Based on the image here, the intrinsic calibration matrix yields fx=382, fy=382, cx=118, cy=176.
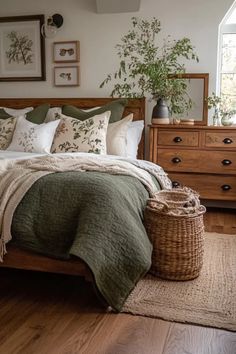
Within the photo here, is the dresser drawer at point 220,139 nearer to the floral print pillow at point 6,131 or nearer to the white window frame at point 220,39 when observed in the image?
the white window frame at point 220,39

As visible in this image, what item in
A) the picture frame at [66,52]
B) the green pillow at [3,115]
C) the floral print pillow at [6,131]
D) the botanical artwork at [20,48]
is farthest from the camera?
the botanical artwork at [20,48]

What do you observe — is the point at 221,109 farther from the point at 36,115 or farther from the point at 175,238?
the point at 175,238

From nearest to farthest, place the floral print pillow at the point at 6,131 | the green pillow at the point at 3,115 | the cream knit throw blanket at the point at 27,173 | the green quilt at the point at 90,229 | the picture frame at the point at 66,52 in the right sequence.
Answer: the green quilt at the point at 90,229, the cream knit throw blanket at the point at 27,173, the floral print pillow at the point at 6,131, the green pillow at the point at 3,115, the picture frame at the point at 66,52

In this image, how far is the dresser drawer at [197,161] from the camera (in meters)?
3.51

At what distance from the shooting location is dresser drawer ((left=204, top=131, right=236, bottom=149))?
3473mm

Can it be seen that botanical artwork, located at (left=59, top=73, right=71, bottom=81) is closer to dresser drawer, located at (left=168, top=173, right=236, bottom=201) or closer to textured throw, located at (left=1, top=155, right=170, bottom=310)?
dresser drawer, located at (left=168, top=173, right=236, bottom=201)

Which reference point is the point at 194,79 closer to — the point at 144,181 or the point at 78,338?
the point at 144,181

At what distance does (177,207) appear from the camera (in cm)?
221

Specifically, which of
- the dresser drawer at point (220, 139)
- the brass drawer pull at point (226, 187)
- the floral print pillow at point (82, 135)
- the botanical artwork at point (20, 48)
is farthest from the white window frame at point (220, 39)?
the botanical artwork at point (20, 48)

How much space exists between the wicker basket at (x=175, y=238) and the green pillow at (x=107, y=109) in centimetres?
146

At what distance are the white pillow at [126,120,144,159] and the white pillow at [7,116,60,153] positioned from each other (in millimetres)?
662

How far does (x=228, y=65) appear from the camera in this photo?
12.9 feet

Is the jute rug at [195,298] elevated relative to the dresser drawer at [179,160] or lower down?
lower down

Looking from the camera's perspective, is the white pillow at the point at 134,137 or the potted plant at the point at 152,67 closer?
the white pillow at the point at 134,137
